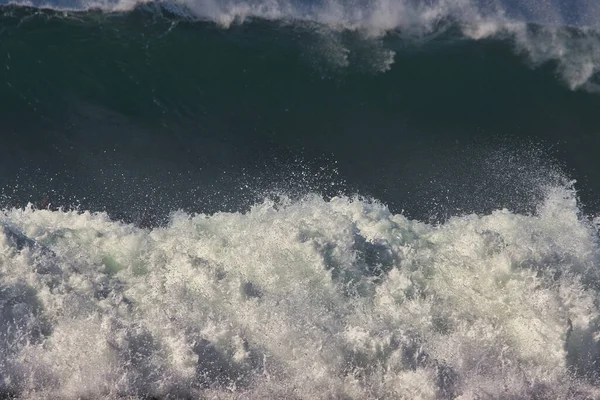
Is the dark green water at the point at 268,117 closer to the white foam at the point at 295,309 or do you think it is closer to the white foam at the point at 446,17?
the white foam at the point at 446,17

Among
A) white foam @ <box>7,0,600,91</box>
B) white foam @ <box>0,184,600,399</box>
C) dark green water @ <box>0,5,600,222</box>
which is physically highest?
white foam @ <box>7,0,600,91</box>

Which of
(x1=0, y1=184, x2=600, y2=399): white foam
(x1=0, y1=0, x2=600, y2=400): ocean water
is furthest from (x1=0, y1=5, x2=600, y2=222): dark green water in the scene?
(x1=0, y1=184, x2=600, y2=399): white foam

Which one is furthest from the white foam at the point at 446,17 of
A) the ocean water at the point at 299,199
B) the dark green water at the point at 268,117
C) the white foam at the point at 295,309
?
the white foam at the point at 295,309

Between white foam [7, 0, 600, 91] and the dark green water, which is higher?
white foam [7, 0, 600, 91]

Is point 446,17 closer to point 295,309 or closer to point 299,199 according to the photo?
point 299,199

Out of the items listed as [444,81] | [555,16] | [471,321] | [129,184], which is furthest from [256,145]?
[555,16]

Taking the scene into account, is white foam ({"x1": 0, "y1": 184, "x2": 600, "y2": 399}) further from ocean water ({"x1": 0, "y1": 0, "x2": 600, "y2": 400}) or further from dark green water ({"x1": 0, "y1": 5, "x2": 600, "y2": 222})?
dark green water ({"x1": 0, "y1": 5, "x2": 600, "y2": 222})
